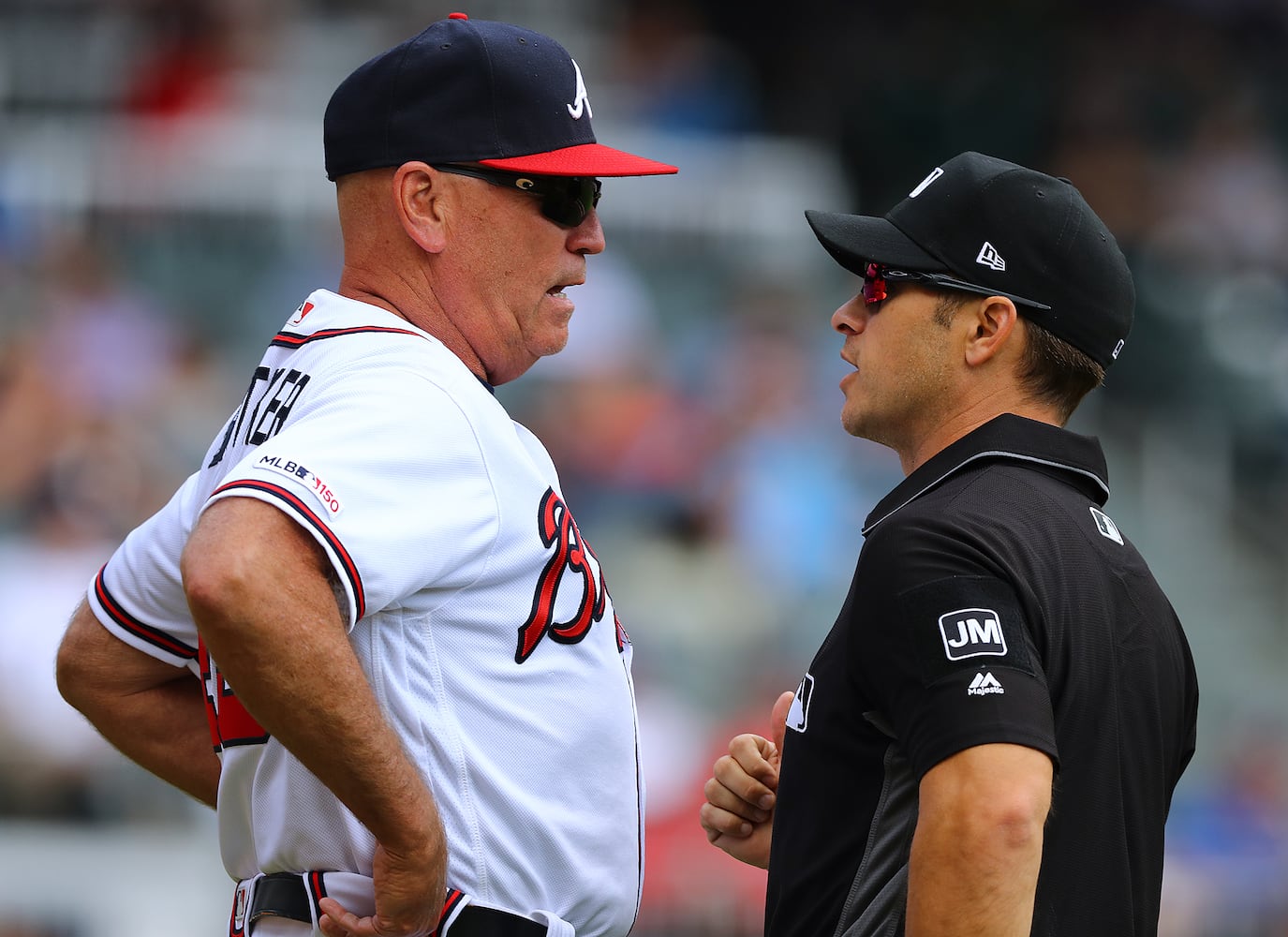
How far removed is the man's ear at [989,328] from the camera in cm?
236

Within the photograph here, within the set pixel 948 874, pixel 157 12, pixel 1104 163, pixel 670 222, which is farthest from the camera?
pixel 1104 163

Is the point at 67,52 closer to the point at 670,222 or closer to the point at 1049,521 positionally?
the point at 670,222

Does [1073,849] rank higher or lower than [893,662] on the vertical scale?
lower

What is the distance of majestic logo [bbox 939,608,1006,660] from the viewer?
2.04m

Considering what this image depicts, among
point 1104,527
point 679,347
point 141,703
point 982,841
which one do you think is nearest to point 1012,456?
point 1104,527

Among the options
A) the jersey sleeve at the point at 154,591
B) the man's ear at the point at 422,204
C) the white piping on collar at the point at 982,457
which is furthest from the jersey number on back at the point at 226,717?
the white piping on collar at the point at 982,457

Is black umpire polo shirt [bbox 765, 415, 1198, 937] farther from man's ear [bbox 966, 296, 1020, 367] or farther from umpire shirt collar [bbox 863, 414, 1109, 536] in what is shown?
man's ear [bbox 966, 296, 1020, 367]

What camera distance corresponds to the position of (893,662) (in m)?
2.10

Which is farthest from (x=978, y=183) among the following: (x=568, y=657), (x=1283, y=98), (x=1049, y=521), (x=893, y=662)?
(x=1283, y=98)

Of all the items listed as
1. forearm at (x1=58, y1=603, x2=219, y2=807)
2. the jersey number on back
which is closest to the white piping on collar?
the jersey number on back

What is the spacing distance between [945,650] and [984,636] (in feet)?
0.17

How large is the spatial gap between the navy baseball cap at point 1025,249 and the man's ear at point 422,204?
2.11ft

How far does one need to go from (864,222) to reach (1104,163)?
327 inches

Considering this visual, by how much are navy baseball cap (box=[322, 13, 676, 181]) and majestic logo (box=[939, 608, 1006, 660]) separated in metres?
0.83
